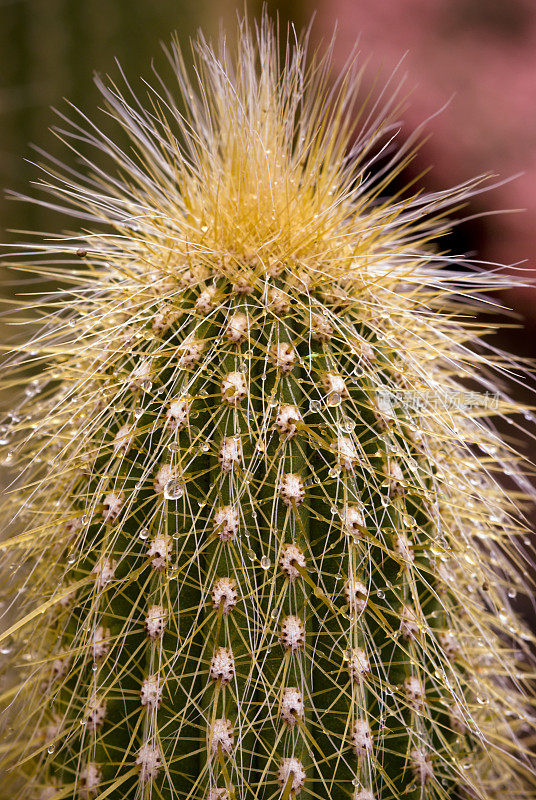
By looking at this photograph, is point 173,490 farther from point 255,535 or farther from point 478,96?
point 478,96

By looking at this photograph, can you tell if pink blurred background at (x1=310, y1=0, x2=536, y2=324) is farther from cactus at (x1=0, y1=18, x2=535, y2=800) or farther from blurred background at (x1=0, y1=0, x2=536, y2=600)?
cactus at (x1=0, y1=18, x2=535, y2=800)

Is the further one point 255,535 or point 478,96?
point 478,96

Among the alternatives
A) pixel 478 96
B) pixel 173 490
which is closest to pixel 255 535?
pixel 173 490

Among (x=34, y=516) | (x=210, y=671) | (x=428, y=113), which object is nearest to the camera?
(x=210, y=671)

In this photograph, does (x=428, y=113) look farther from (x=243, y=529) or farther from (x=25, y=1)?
(x=243, y=529)

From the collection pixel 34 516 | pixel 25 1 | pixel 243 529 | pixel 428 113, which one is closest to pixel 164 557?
pixel 243 529

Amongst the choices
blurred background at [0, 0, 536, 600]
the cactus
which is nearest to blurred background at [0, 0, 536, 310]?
blurred background at [0, 0, 536, 600]
